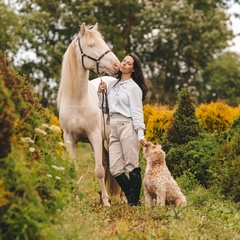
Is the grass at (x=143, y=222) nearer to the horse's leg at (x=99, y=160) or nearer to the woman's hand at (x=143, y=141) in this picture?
the horse's leg at (x=99, y=160)

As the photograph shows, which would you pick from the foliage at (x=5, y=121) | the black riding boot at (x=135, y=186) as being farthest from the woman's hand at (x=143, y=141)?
the foliage at (x=5, y=121)

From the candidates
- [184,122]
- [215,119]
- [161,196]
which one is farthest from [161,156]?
[215,119]

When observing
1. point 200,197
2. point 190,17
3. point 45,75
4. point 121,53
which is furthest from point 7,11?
point 200,197

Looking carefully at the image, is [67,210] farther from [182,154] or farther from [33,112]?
[182,154]

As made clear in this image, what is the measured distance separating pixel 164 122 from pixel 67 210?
364 inches

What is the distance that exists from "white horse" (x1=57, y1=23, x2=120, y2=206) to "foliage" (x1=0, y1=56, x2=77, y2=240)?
3051mm

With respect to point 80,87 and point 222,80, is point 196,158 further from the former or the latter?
point 222,80

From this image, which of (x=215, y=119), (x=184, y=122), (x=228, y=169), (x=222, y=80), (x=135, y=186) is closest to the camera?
(x=135, y=186)

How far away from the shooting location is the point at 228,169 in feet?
32.9

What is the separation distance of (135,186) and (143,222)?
58.3 inches

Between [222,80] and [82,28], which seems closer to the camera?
[82,28]

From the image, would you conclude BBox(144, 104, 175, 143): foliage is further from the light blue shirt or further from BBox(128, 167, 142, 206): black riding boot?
the light blue shirt

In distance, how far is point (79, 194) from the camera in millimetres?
6926

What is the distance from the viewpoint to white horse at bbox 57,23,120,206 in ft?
29.3
